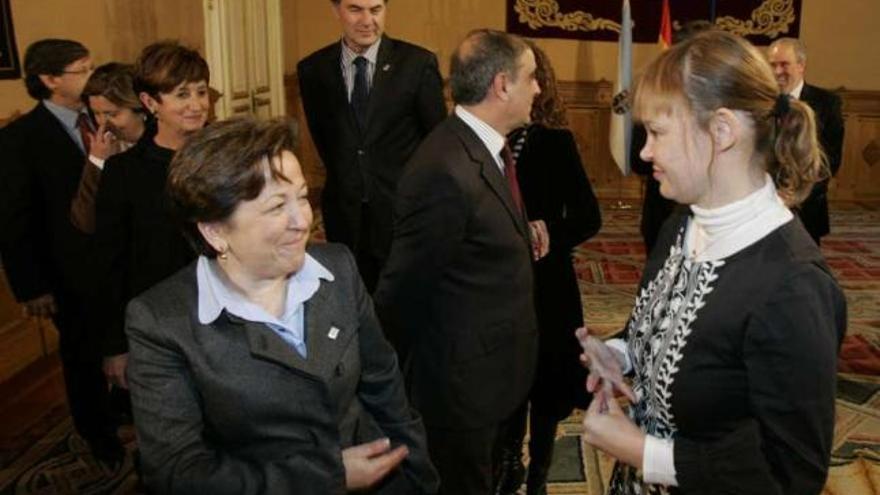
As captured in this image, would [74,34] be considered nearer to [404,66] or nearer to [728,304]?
[404,66]

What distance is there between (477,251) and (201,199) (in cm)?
91

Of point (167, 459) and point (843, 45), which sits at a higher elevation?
point (843, 45)

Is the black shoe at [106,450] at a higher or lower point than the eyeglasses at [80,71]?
lower

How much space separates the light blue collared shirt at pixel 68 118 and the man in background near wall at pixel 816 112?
304 cm

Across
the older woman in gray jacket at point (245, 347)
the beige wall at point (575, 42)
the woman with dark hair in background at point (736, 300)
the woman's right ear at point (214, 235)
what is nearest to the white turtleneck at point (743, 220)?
the woman with dark hair in background at point (736, 300)

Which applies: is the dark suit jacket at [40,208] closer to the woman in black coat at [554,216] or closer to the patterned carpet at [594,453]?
the patterned carpet at [594,453]

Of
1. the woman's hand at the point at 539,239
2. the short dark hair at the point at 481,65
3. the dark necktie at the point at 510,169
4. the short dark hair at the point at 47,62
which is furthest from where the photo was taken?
the short dark hair at the point at 47,62

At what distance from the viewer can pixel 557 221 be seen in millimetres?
2725

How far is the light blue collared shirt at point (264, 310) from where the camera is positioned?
148 centimetres

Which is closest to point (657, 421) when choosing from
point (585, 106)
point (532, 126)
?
point (532, 126)

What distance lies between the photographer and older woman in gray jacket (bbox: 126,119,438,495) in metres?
1.44

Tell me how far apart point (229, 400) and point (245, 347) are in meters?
0.09

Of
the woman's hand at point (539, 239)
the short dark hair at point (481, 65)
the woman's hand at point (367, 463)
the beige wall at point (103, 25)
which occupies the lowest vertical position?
the woman's hand at point (367, 463)

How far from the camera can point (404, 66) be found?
3.83m
